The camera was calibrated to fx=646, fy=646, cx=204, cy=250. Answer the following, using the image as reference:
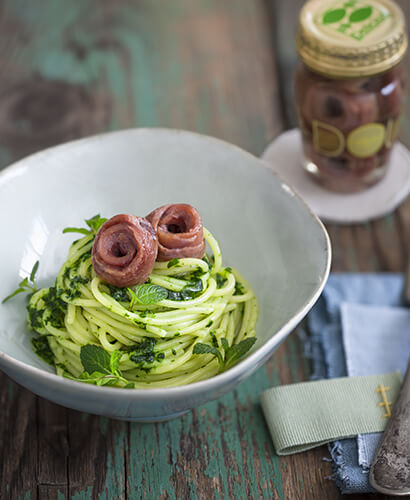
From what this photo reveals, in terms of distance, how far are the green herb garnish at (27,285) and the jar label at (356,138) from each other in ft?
4.47

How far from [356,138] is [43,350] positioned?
1.58 metres

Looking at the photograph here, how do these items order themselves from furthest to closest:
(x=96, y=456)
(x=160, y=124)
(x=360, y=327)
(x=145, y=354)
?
(x=160, y=124), (x=360, y=327), (x=96, y=456), (x=145, y=354)

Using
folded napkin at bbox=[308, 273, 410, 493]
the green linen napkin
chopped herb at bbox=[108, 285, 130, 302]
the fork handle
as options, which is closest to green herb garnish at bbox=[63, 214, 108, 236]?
chopped herb at bbox=[108, 285, 130, 302]

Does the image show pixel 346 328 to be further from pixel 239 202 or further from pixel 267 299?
pixel 239 202

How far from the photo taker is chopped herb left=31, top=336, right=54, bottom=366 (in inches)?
85.0

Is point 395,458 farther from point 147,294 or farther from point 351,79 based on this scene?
point 351,79

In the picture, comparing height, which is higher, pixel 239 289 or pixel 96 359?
pixel 96 359

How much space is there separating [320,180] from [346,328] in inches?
34.8

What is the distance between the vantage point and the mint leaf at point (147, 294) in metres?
1.96

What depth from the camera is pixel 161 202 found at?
2.56m

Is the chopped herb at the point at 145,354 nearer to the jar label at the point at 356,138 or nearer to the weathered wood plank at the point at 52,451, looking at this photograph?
the weathered wood plank at the point at 52,451

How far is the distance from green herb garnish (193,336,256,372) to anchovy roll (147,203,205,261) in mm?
298

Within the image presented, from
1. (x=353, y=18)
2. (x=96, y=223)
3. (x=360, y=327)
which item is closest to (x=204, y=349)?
(x=96, y=223)

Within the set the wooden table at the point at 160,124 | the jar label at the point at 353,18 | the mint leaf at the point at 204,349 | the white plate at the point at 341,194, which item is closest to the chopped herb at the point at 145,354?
the mint leaf at the point at 204,349
